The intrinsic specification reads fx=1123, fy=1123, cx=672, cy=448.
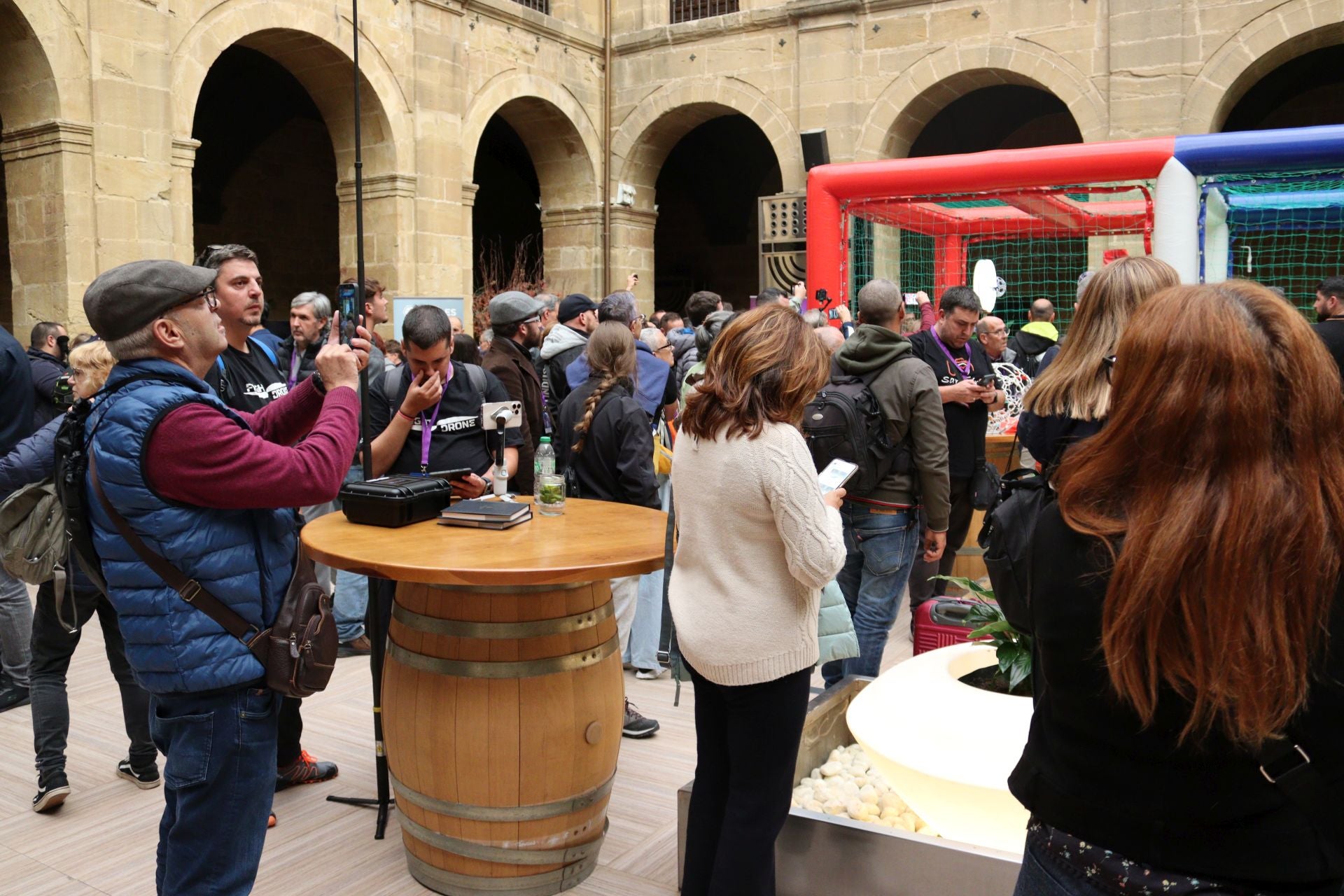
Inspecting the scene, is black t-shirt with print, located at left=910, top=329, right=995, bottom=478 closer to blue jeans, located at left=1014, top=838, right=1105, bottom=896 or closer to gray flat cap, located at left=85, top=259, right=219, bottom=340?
gray flat cap, located at left=85, top=259, right=219, bottom=340

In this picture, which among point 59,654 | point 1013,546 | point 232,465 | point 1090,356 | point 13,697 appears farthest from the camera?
point 13,697

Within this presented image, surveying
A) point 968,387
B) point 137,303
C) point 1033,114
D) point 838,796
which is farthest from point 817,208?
point 1033,114

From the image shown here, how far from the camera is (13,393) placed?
4.40 m

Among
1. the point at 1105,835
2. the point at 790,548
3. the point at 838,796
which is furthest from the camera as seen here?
the point at 838,796

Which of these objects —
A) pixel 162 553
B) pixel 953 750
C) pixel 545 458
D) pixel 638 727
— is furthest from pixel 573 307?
pixel 162 553

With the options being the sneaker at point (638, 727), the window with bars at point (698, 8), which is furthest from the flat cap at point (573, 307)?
the window with bars at point (698, 8)

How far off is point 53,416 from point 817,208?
570 centimetres

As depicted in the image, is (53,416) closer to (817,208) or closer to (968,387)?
(968,387)

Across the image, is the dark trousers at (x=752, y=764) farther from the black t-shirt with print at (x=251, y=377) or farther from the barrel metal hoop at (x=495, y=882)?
the black t-shirt with print at (x=251, y=377)

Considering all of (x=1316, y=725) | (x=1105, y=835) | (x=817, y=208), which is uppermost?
(x=817, y=208)

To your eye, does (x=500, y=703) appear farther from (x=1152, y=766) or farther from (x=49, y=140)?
(x=49, y=140)

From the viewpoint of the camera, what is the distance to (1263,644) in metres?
1.19

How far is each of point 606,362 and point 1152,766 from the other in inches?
130

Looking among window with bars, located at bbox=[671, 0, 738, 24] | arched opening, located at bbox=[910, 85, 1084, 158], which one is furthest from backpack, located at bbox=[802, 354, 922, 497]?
arched opening, located at bbox=[910, 85, 1084, 158]
